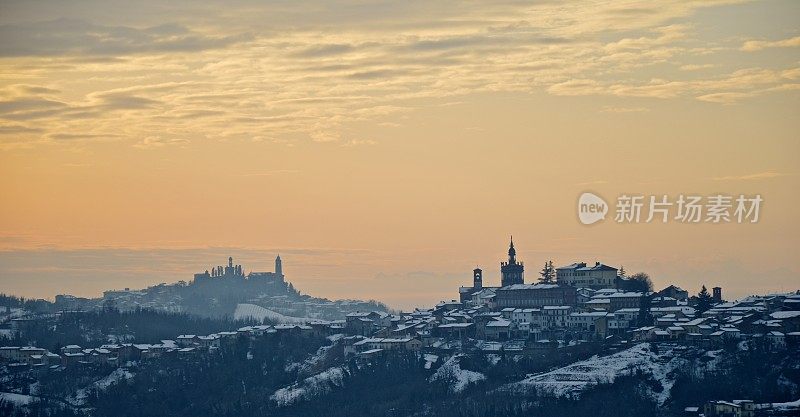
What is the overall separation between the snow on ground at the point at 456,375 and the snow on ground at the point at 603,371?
429 cm

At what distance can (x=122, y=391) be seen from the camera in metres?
138

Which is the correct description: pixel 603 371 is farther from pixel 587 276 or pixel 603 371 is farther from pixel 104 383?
pixel 104 383

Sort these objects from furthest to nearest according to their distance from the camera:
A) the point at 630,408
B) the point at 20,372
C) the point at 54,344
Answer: the point at 54,344 → the point at 20,372 → the point at 630,408

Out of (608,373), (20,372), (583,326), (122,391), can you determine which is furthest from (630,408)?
(20,372)

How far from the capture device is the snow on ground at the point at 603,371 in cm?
11262

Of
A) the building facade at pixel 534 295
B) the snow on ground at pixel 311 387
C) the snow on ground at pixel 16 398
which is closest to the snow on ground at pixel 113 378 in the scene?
the snow on ground at pixel 16 398

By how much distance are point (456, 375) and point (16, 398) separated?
37.1 m

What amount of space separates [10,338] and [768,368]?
87.0 meters

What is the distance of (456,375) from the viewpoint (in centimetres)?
12281

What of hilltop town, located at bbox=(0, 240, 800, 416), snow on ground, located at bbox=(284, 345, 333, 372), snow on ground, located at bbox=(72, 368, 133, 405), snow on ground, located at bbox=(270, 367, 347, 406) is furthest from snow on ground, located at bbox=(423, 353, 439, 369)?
snow on ground, located at bbox=(72, 368, 133, 405)

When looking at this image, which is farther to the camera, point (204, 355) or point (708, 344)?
point (204, 355)

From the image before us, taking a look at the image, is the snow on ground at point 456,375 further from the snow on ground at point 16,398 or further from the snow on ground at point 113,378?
the snow on ground at point 16,398

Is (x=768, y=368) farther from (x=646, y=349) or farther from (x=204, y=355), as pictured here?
(x=204, y=355)

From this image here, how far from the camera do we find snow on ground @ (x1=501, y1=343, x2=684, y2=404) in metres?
113
